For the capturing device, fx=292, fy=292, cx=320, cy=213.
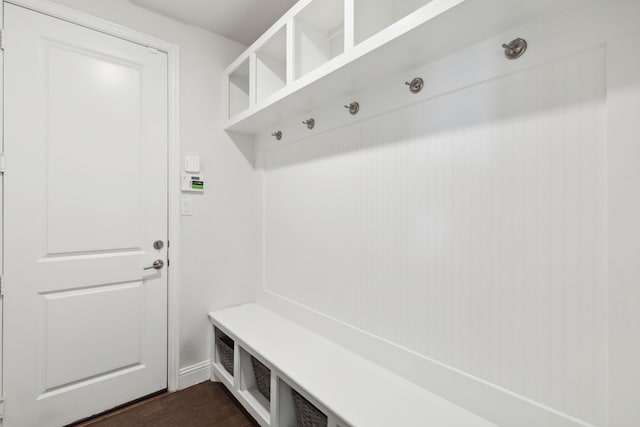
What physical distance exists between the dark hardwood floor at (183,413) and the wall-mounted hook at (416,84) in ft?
6.56

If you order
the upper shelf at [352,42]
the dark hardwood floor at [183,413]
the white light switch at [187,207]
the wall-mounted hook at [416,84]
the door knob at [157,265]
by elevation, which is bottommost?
the dark hardwood floor at [183,413]

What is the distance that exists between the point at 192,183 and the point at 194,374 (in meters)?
1.38

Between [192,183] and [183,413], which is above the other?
[192,183]

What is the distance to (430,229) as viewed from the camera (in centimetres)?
127

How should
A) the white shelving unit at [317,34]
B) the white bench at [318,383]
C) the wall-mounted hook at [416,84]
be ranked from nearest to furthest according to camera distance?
the white bench at [318,383]
the wall-mounted hook at [416,84]
the white shelving unit at [317,34]

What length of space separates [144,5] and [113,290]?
1836 mm

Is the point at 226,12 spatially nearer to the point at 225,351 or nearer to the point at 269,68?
the point at 269,68

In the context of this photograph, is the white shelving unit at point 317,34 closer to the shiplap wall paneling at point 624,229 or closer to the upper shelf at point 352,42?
the upper shelf at point 352,42

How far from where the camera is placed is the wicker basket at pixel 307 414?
1.32 m

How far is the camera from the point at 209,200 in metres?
2.20

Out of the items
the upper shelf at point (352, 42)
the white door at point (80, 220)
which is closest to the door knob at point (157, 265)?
the white door at point (80, 220)

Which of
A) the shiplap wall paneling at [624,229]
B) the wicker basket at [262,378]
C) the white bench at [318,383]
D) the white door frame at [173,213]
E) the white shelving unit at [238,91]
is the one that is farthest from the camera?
the white shelving unit at [238,91]

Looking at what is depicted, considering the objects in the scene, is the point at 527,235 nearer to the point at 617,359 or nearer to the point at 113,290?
the point at 617,359

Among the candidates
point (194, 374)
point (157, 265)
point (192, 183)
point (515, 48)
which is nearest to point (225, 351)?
point (194, 374)
